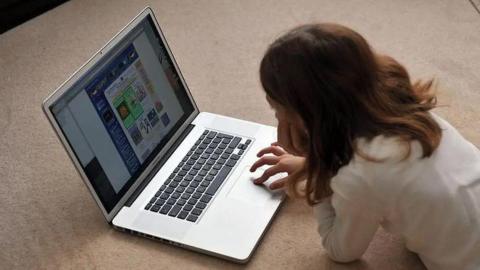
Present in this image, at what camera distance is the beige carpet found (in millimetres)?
1097

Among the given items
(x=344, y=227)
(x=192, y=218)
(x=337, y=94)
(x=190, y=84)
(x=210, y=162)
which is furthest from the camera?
(x=190, y=84)

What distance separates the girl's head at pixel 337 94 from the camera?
88cm

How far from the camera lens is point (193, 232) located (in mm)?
1093

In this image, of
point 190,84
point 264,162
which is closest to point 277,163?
point 264,162

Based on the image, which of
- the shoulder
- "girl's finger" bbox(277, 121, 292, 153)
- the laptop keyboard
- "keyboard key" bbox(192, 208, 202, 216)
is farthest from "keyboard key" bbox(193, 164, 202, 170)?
the shoulder

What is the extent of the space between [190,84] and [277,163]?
387mm

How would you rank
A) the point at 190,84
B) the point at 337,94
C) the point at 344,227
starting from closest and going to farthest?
the point at 337,94, the point at 344,227, the point at 190,84

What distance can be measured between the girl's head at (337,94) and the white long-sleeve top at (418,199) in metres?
0.02

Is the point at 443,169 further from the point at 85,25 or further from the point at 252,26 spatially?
the point at 85,25

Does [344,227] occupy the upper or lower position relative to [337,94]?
lower

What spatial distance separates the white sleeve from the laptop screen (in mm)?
337

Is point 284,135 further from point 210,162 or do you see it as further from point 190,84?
point 190,84

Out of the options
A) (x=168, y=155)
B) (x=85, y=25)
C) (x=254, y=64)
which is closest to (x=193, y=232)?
(x=168, y=155)

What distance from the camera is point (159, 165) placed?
1.22 meters
